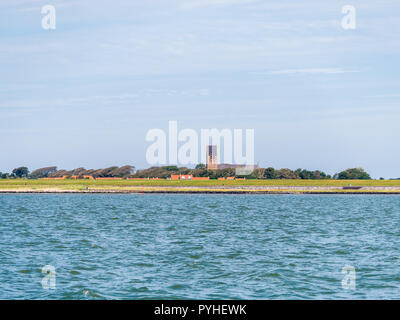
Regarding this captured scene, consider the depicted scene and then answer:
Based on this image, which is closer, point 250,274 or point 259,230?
point 250,274

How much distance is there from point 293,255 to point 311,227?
21.1 meters

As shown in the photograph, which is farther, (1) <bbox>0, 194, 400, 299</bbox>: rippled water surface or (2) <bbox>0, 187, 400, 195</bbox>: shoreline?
(2) <bbox>0, 187, 400, 195</bbox>: shoreline

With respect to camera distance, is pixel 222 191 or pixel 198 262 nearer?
pixel 198 262

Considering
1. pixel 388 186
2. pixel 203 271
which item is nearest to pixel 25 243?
pixel 203 271

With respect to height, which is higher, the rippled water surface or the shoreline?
the rippled water surface

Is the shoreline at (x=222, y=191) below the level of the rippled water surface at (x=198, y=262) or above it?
below

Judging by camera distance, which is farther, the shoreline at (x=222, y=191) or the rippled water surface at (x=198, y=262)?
the shoreline at (x=222, y=191)

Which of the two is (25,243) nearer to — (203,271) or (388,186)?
(203,271)

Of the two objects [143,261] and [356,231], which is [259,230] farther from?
[143,261]

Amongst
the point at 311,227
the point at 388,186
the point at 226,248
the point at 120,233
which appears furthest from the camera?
the point at 388,186

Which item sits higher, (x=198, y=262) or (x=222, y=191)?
(x=198, y=262)
